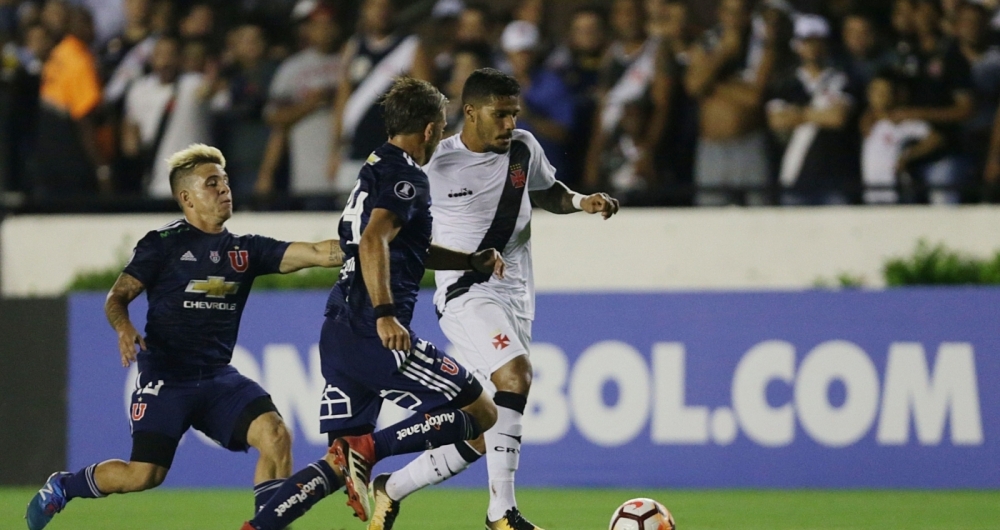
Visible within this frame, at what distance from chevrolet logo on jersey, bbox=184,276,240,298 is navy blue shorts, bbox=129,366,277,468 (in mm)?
391

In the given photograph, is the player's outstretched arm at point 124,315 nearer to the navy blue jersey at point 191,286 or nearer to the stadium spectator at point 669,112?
the navy blue jersey at point 191,286

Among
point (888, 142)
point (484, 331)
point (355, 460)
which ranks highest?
point (888, 142)

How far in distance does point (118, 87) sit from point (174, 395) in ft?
22.2

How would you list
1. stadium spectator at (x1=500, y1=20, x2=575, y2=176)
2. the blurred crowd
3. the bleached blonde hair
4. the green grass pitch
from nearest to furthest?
the bleached blonde hair
the green grass pitch
the blurred crowd
stadium spectator at (x1=500, y1=20, x2=575, y2=176)

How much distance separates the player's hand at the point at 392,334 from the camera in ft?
21.4

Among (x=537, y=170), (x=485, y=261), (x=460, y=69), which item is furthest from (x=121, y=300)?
(x=460, y=69)

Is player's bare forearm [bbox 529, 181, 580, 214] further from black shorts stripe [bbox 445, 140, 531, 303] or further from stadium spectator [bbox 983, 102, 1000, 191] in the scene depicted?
stadium spectator [bbox 983, 102, 1000, 191]

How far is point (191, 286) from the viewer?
7418 millimetres

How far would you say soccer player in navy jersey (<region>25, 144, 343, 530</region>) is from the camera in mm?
7328

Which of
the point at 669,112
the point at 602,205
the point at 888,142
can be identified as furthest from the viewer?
the point at 669,112

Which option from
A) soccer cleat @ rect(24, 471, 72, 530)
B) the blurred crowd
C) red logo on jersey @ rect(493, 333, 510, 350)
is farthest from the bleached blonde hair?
the blurred crowd

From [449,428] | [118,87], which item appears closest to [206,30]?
[118,87]

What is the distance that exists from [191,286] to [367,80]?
5.31 metres

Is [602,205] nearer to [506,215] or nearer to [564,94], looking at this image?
[506,215]
